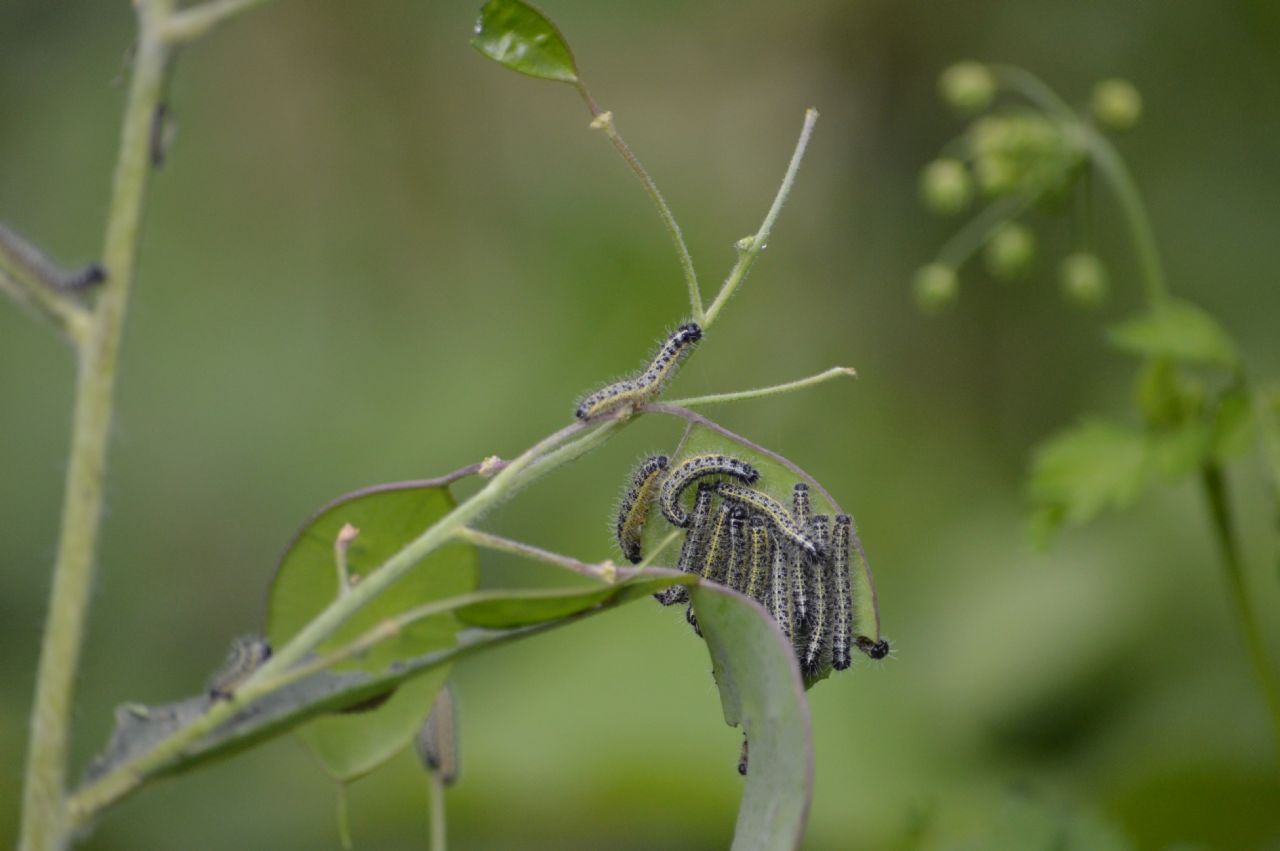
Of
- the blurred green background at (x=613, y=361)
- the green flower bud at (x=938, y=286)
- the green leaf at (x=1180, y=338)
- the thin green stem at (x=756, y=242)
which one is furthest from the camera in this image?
the blurred green background at (x=613, y=361)

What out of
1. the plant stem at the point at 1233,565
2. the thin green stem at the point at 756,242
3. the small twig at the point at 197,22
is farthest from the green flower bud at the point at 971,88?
the small twig at the point at 197,22

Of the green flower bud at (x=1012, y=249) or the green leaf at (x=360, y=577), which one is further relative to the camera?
the green flower bud at (x=1012, y=249)

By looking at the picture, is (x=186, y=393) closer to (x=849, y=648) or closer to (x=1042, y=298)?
(x=1042, y=298)

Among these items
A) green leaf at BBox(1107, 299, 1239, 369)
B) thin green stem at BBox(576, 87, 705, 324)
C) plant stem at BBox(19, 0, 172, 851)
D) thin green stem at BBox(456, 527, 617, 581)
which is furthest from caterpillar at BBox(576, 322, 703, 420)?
green leaf at BBox(1107, 299, 1239, 369)

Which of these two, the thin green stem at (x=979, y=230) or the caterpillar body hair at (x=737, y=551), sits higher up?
the thin green stem at (x=979, y=230)

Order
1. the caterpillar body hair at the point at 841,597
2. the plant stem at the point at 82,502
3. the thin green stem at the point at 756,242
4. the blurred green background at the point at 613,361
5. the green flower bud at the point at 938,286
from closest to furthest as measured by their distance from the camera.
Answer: the plant stem at the point at 82,502 → the thin green stem at the point at 756,242 → the caterpillar body hair at the point at 841,597 → the green flower bud at the point at 938,286 → the blurred green background at the point at 613,361

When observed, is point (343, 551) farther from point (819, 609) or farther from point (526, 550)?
point (819, 609)

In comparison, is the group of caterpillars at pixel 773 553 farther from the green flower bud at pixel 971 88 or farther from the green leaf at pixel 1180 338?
the green flower bud at pixel 971 88

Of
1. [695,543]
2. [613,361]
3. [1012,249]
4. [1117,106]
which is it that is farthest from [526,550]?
[613,361]

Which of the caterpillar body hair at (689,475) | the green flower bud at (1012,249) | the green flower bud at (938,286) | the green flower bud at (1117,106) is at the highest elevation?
the green flower bud at (1117,106)
